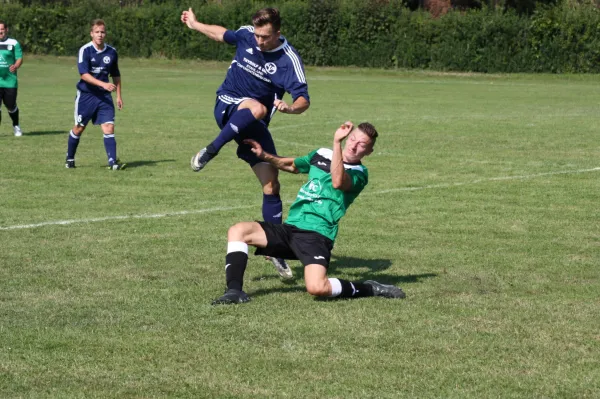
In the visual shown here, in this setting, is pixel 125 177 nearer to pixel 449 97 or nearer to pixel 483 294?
pixel 483 294

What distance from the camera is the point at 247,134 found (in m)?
9.09

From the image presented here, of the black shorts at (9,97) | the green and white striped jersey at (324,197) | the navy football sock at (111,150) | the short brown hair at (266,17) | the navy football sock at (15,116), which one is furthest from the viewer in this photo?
the black shorts at (9,97)

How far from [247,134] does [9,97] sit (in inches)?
528

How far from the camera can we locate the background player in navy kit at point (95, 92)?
15812 millimetres

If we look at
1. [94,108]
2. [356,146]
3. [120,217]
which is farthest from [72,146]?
[356,146]

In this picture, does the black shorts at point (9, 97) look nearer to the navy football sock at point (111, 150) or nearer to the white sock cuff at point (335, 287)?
the navy football sock at point (111, 150)

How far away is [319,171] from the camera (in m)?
7.94

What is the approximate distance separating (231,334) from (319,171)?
5.98ft

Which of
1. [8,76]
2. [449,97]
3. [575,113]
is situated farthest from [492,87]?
[8,76]

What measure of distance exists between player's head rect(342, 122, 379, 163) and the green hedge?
40535mm

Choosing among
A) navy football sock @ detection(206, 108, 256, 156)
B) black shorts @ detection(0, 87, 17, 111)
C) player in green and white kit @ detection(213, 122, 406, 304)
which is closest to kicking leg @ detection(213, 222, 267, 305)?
player in green and white kit @ detection(213, 122, 406, 304)

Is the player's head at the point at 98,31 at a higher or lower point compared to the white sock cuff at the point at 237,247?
higher

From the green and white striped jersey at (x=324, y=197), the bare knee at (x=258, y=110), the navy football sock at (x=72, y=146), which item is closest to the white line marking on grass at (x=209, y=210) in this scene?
the bare knee at (x=258, y=110)

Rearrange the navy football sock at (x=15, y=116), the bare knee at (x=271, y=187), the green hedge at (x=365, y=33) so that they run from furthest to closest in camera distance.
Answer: the green hedge at (x=365, y=33), the navy football sock at (x=15, y=116), the bare knee at (x=271, y=187)
